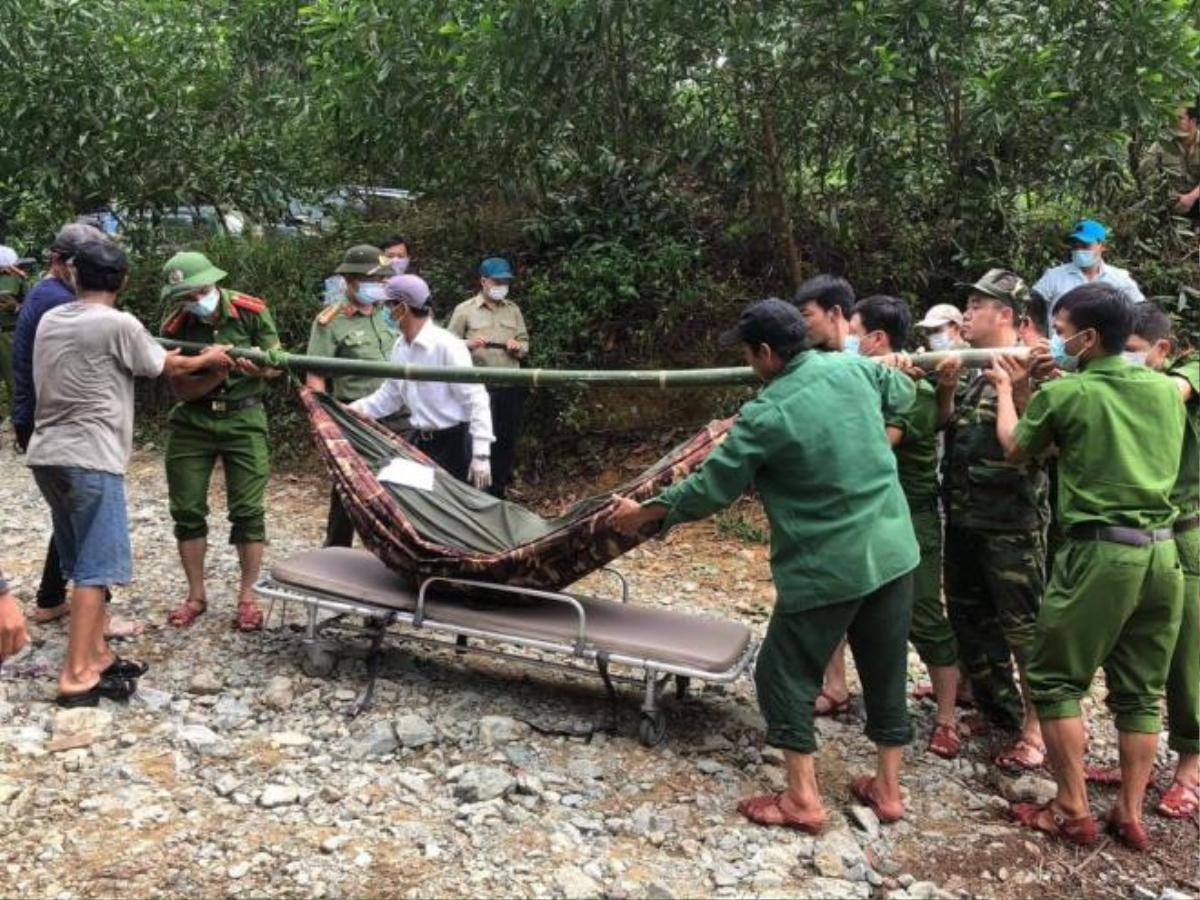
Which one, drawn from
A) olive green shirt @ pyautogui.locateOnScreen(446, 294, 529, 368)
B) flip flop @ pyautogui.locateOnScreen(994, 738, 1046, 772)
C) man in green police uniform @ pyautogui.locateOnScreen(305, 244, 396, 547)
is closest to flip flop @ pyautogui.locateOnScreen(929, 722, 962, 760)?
flip flop @ pyautogui.locateOnScreen(994, 738, 1046, 772)

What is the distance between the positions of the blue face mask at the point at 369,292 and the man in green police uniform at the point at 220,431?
622mm

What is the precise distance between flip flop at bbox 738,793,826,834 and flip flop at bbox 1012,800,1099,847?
731 mm

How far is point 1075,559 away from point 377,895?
236cm

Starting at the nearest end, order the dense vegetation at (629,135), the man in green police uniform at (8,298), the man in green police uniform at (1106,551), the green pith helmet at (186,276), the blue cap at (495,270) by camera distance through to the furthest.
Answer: the man in green police uniform at (1106,551) < the green pith helmet at (186,276) < the dense vegetation at (629,135) < the blue cap at (495,270) < the man in green police uniform at (8,298)

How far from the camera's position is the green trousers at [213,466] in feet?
15.7

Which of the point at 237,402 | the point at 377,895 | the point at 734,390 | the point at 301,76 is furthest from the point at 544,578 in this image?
the point at 301,76

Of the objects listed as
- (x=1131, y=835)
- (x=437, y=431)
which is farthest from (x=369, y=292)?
(x=1131, y=835)

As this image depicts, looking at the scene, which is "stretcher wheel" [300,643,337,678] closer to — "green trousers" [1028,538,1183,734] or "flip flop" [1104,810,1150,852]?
"green trousers" [1028,538,1183,734]

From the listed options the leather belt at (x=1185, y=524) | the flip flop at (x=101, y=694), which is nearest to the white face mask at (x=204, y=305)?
the flip flop at (x=101, y=694)

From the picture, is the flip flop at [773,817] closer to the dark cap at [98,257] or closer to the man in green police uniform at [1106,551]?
the man in green police uniform at [1106,551]

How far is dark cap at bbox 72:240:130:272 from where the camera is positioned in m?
3.96

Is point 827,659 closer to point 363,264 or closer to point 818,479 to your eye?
point 818,479

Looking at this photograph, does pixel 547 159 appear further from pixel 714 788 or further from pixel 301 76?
pixel 714 788

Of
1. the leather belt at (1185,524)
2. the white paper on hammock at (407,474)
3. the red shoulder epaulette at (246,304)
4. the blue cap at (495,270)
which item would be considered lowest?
the white paper on hammock at (407,474)
